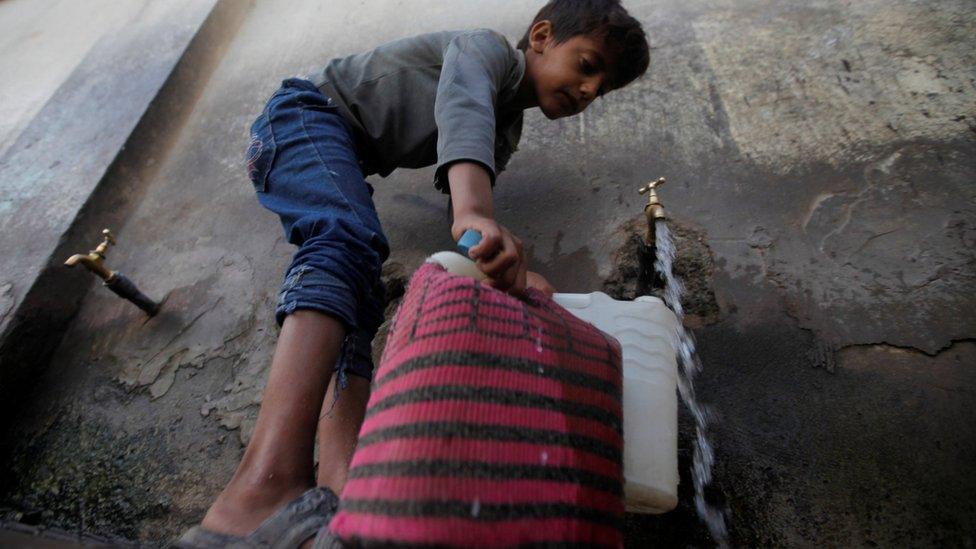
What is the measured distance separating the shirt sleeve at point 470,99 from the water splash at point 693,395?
48 centimetres

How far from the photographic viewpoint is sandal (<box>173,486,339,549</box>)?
0.75m

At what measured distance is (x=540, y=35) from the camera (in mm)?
1453

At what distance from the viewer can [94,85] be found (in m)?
2.51

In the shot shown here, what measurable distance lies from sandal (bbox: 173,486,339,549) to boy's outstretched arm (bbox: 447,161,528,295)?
0.48 metres

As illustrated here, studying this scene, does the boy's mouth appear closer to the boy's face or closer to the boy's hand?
the boy's face

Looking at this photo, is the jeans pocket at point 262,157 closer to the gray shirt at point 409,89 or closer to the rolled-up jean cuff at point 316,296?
the gray shirt at point 409,89

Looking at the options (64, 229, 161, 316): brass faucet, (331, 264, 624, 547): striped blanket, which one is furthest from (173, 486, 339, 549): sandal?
(64, 229, 161, 316): brass faucet

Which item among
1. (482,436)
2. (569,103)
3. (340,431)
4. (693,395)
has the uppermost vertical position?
(482,436)

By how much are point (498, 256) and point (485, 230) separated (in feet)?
0.20

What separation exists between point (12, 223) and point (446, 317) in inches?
90.3

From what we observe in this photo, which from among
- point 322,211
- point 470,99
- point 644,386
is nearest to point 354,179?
point 322,211

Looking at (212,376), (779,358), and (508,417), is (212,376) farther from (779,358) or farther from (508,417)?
(779,358)

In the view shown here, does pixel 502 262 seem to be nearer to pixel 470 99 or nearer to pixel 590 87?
pixel 470 99

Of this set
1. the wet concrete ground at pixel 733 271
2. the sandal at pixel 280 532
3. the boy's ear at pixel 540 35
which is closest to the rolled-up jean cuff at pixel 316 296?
the sandal at pixel 280 532
